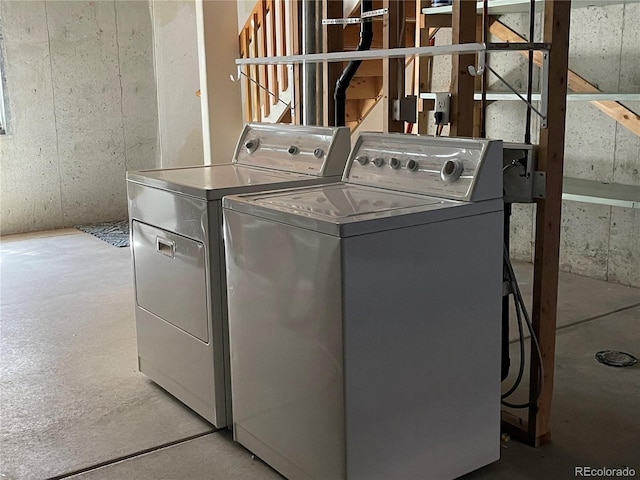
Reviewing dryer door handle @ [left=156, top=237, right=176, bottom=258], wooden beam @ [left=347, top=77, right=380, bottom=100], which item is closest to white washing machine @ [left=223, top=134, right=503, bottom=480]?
dryer door handle @ [left=156, top=237, right=176, bottom=258]

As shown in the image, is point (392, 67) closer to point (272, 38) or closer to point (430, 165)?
point (430, 165)

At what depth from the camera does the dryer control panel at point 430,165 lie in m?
2.24

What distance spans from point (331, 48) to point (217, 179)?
90 cm

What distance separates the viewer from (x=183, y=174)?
3.04 meters

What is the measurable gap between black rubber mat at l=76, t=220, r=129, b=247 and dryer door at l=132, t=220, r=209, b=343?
9.59 feet

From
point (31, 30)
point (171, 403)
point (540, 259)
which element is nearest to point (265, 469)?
point (171, 403)

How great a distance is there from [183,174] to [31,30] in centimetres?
422

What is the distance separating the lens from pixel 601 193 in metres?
4.00

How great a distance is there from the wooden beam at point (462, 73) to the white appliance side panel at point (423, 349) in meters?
0.52

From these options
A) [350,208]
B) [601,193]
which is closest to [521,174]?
[350,208]

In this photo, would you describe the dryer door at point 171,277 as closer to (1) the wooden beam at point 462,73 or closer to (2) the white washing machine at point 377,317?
(2) the white washing machine at point 377,317

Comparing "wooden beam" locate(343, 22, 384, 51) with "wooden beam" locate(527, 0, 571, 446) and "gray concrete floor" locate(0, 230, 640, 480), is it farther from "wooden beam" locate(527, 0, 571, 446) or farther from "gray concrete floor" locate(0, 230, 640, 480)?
"wooden beam" locate(527, 0, 571, 446)

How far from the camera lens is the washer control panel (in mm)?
2865

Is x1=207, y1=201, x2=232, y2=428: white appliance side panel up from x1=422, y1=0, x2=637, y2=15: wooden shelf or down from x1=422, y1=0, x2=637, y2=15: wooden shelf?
down
